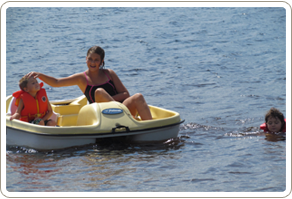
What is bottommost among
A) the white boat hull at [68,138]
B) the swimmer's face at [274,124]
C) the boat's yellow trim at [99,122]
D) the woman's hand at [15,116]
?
the swimmer's face at [274,124]

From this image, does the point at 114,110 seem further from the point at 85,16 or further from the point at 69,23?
the point at 85,16

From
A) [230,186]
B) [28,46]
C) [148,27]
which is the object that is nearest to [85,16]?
[148,27]

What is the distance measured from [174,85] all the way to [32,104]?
4.30 meters

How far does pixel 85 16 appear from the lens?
1569 cm

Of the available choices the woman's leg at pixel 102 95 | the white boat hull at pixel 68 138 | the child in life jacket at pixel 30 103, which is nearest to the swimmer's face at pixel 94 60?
the woman's leg at pixel 102 95

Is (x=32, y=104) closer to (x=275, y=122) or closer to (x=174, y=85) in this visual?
(x=275, y=122)

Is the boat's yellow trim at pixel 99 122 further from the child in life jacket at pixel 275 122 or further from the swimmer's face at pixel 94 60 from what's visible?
the child in life jacket at pixel 275 122

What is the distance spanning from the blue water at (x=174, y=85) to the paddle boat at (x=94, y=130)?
11 cm

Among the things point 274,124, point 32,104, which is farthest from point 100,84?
point 274,124

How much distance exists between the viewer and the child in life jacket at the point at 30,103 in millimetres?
4969

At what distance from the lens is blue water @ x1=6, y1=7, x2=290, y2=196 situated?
13.3 feet

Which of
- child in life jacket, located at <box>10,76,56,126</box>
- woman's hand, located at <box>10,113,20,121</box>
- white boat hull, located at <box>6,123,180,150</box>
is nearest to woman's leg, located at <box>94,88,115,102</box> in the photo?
white boat hull, located at <box>6,123,180,150</box>

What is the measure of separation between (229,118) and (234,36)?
285 inches

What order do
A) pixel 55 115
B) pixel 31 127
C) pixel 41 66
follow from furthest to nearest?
pixel 41 66
pixel 55 115
pixel 31 127
